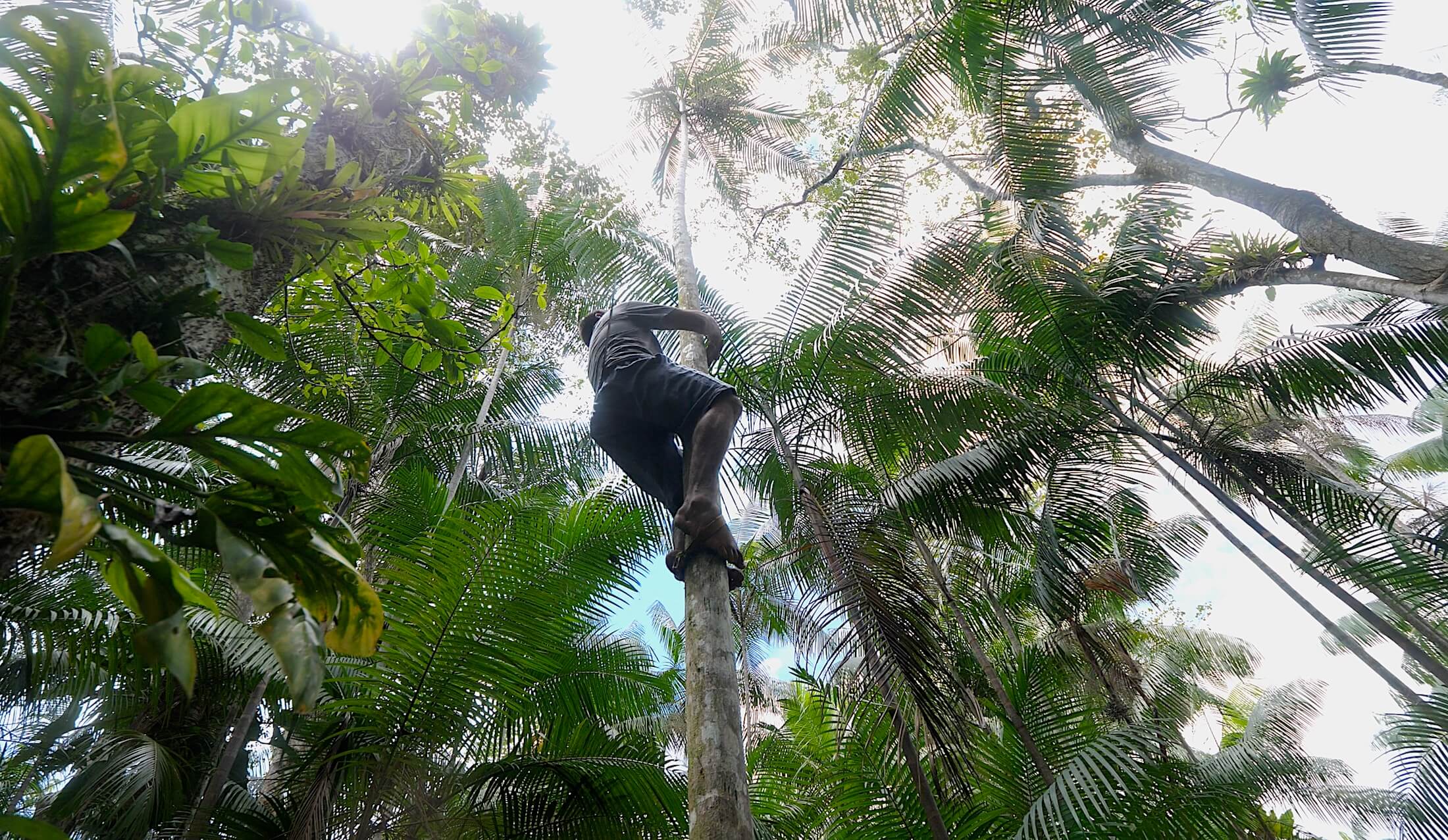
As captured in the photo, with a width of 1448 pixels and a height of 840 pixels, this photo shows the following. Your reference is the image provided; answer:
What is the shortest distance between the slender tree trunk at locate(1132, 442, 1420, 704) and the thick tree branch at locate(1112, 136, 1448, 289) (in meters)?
1.88

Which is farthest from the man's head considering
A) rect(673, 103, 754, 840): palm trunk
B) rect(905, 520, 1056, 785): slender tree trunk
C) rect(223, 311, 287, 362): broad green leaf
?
rect(905, 520, 1056, 785): slender tree trunk

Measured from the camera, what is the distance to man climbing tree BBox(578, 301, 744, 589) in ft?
8.75

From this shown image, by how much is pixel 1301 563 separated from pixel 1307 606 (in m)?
3.14

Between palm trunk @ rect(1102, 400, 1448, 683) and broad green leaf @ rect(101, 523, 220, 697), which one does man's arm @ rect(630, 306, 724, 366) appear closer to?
broad green leaf @ rect(101, 523, 220, 697)

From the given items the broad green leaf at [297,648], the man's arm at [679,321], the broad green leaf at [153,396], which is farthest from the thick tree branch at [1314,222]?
the broad green leaf at [153,396]

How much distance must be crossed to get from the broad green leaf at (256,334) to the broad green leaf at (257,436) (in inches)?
9.6

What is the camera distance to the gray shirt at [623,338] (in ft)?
11.3

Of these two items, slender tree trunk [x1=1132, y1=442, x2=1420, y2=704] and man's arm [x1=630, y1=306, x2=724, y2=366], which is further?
slender tree trunk [x1=1132, y1=442, x2=1420, y2=704]

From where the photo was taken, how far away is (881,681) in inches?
118

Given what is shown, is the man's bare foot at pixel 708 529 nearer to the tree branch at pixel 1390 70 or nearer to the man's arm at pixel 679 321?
the man's arm at pixel 679 321

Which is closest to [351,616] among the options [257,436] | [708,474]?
[257,436]

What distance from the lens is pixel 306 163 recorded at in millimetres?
2412

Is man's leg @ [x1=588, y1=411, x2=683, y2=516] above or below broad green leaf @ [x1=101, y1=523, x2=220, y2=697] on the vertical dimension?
above

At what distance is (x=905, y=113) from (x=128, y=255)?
6485 millimetres
